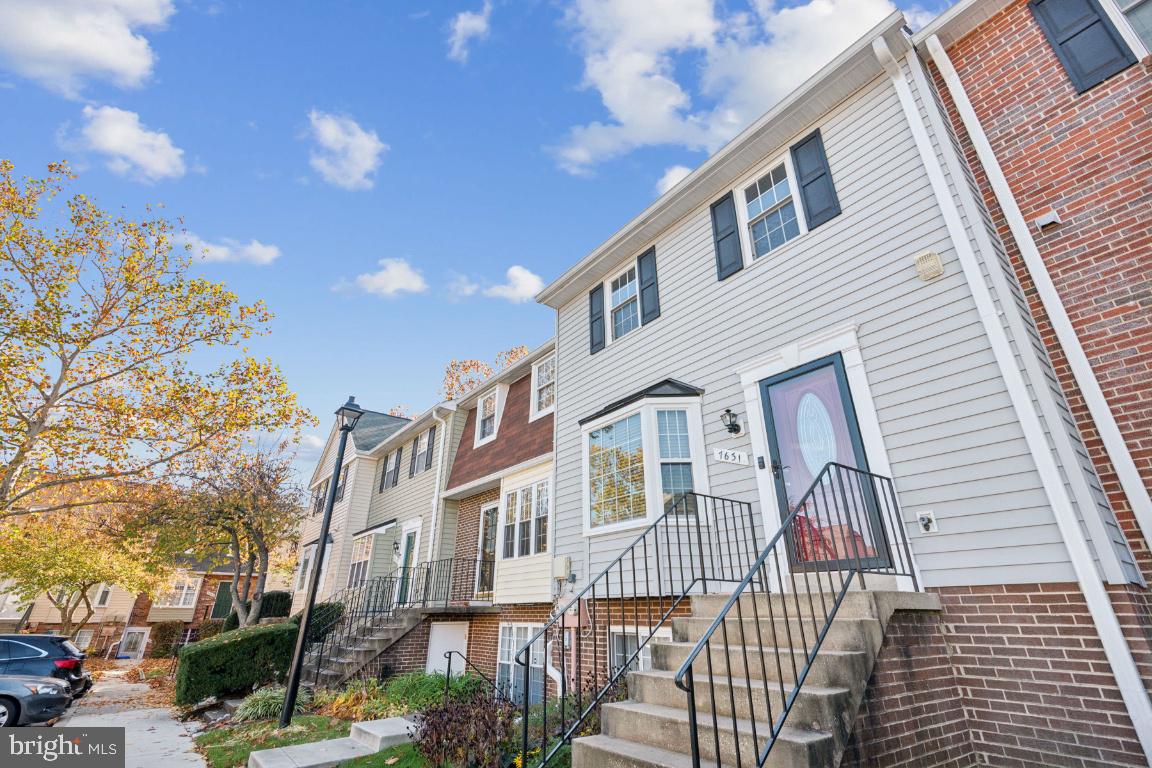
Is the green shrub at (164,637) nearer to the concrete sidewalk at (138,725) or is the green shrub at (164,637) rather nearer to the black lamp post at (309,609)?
the concrete sidewalk at (138,725)

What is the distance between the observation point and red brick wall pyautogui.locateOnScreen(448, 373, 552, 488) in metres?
11.1

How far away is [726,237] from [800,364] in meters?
2.50

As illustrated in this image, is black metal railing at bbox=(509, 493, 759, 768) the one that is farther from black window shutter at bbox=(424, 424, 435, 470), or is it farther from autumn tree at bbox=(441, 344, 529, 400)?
autumn tree at bbox=(441, 344, 529, 400)

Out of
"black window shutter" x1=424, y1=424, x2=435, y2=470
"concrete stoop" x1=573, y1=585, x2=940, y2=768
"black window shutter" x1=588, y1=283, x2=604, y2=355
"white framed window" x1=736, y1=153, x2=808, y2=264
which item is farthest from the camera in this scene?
"black window shutter" x1=424, y1=424, x2=435, y2=470

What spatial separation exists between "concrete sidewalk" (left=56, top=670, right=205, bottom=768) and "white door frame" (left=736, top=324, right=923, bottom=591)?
24.3 ft

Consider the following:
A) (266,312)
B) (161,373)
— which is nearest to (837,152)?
(266,312)

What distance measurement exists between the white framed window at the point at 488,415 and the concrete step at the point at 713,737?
32.6ft

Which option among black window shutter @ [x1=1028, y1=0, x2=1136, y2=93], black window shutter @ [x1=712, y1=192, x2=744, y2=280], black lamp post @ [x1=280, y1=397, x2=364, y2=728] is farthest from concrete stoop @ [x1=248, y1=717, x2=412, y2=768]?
black window shutter @ [x1=1028, y1=0, x2=1136, y2=93]

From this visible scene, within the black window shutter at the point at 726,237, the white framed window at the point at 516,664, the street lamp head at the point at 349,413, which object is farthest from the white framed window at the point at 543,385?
the black window shutter at the point at 726,237

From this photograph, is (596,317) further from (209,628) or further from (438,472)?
(209,628)

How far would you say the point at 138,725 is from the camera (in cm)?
845

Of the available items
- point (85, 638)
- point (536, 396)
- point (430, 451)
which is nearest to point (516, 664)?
point (536, 396)

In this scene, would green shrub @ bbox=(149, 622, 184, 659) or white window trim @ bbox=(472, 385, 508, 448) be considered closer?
white window trim @ bbox=(472, 385, 508, 448)

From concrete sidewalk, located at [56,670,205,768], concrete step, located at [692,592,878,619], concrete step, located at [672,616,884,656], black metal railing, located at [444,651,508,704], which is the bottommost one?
concrete sidewalk, located at [56,670,205,768]
